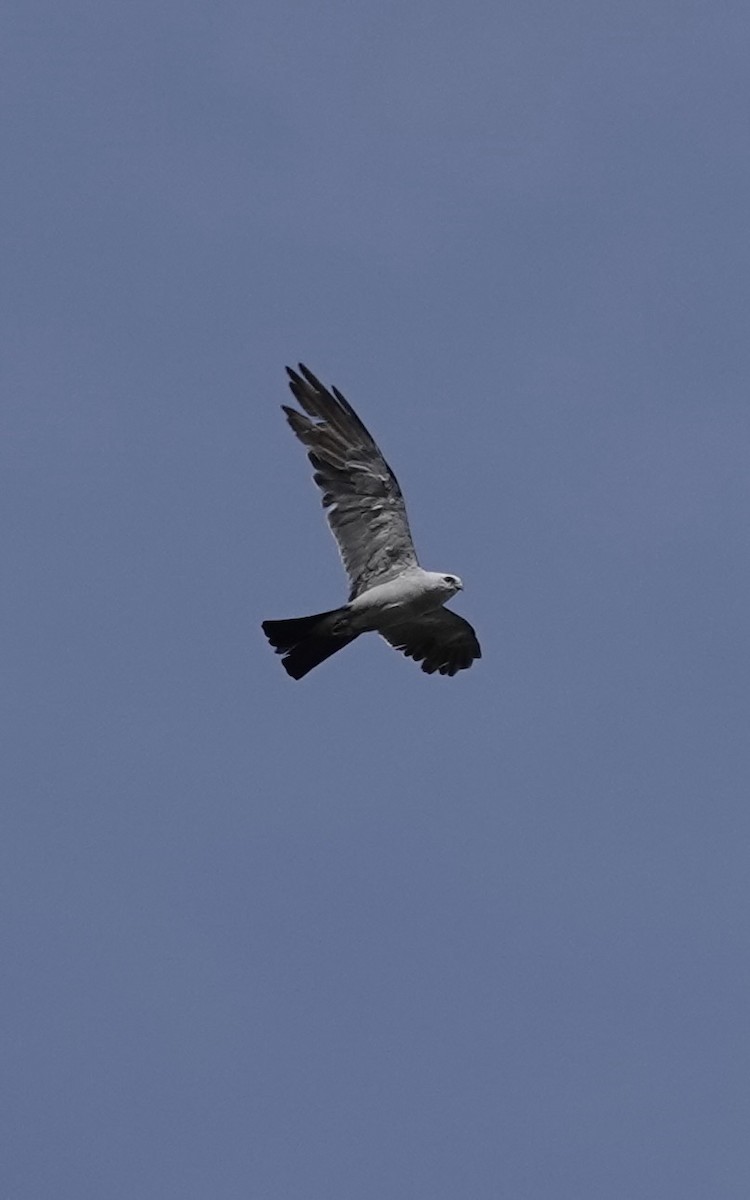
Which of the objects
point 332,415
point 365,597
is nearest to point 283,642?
point 365,597

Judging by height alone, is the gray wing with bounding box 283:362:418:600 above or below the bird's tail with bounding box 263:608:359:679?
above

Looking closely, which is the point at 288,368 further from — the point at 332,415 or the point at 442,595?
the point at 442,595

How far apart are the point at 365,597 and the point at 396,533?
3.65ft

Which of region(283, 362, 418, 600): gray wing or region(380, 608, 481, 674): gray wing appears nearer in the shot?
region(283, 362, 418, 600): gray wing

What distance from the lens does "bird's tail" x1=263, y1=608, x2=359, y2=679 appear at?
32.5 meters

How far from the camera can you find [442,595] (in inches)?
1293

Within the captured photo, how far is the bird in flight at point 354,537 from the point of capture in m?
32.6

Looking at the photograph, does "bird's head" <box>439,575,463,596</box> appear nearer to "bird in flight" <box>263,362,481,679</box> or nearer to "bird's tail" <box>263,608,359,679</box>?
"bird in flight" <box>263,362,481,679</box>

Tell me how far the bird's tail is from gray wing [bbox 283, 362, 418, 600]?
23.9 inches

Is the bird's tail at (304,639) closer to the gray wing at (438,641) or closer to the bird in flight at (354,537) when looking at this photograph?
the bird in flight at (354,537)

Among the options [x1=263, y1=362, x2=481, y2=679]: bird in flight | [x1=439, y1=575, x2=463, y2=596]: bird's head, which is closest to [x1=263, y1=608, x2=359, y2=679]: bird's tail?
[x1=263, y1=362, x2=481, y2=679]: bird in flight

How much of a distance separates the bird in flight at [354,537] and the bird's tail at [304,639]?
14 millimetres

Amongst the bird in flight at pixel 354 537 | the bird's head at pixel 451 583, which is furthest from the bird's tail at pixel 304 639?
the bird's head at pixel 451 583

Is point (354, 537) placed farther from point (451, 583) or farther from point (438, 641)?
point (438, 641)
